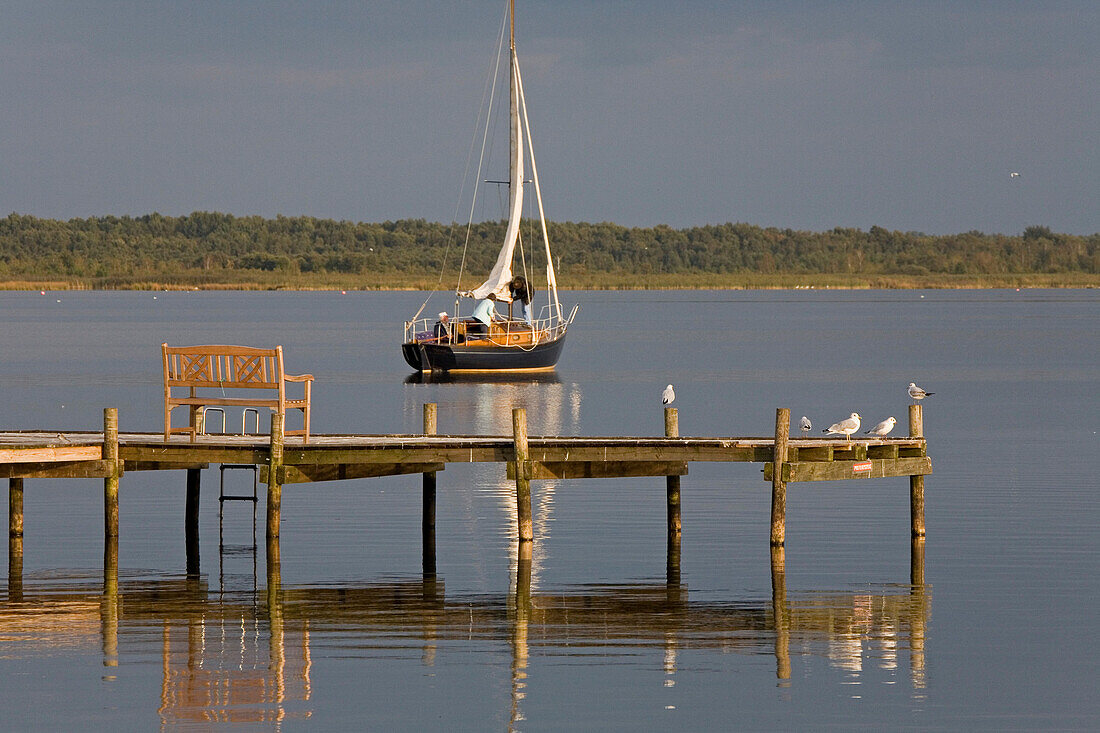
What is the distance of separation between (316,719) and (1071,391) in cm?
4677

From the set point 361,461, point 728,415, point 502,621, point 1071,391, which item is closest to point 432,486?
point 361,461

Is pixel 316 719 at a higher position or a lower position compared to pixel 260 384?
lower

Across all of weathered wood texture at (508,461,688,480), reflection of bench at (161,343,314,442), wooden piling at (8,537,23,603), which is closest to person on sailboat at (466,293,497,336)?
weathered wood texture at (508,461,688,480)

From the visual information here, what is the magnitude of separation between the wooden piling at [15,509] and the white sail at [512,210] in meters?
38.8

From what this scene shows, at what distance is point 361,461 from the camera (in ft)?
64.4

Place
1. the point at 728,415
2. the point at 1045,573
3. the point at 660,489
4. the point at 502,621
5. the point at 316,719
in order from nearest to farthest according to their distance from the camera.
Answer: the point at 316,719 → the point at 502,621 → the point at 1045,573 → the point at 660,489 → the point at 728,415

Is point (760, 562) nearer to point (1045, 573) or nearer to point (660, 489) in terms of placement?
point (1045, 573)

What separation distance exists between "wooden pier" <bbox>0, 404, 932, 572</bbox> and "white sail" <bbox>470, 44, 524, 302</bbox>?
39.2 m

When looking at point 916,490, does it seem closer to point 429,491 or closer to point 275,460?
point 429,491

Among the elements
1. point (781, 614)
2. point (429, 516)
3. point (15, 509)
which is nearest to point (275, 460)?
point (429, 516)

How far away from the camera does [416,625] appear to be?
17.3 metres

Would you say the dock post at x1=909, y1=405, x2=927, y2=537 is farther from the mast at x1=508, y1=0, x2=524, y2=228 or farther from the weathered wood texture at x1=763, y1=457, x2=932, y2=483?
the mast at x1=508, y1=0, x2=524, y2=228

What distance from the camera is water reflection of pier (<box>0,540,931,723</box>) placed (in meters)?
15.1

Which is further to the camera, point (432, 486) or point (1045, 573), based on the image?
point (432, 486)
